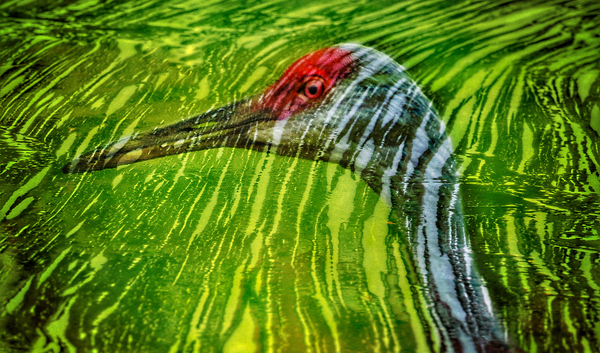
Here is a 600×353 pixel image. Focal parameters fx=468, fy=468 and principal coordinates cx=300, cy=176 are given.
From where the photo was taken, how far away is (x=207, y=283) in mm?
455

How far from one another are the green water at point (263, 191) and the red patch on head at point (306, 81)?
3cm

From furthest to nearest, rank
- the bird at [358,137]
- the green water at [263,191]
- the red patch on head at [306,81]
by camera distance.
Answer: the red patch on head at [306,81] → the bird at [358,137] → the green water at [263,191]

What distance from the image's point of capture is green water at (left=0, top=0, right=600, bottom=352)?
416 mm

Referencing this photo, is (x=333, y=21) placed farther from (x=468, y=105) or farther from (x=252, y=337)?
(x=252, y=337)

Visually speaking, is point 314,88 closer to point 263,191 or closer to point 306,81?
point 306,81

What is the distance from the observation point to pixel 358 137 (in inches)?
26.6

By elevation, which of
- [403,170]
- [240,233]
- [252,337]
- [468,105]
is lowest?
[252,337]

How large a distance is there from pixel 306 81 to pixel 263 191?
0.79ft

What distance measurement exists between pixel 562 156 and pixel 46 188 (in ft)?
2.32

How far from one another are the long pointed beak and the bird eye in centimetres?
7

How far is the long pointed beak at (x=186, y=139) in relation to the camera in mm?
634

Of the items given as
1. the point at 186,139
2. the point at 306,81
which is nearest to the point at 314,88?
the point at 306,81

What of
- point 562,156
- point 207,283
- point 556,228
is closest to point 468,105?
point 562,156

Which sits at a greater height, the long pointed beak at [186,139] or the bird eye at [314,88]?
the bird eye at [314,88]
